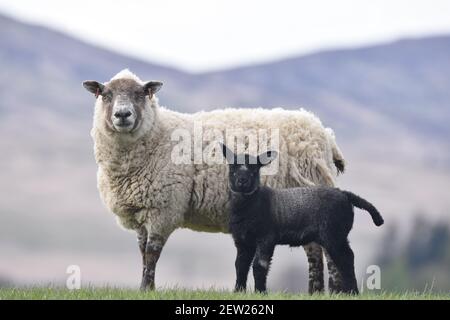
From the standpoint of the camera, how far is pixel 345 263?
14.5 metres

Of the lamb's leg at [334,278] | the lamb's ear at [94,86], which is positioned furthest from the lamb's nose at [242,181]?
the lamb's ear at [94,86]

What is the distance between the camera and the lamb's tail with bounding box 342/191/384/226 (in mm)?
14539

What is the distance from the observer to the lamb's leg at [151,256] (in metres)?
15.3

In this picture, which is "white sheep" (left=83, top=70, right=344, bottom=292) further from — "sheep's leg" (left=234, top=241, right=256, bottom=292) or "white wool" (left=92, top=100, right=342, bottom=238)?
"sheep's leg" (left=234, top=241, right=256, bottom=292)

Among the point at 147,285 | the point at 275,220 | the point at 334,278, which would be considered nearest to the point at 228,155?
the point at 275,220

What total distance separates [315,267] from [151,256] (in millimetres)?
2779

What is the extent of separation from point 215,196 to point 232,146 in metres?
0.93

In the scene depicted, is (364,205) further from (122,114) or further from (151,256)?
(122,114)

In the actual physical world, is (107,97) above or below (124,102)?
above

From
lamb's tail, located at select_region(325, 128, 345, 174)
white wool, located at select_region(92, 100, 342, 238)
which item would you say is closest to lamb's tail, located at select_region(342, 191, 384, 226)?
white wool, located at select_region(92, 100, 342, 238)

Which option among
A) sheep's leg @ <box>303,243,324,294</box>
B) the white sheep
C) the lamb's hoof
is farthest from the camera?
sheep's leg @ <box>303,243,324,294</box>

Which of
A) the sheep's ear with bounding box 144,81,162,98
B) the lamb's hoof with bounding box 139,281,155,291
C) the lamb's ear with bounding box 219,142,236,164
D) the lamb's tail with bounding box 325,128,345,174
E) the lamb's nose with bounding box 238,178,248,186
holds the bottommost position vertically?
the lamb's hoof with bounding box 139,281,155,291

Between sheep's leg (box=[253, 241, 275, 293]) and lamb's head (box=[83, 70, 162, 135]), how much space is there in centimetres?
288
